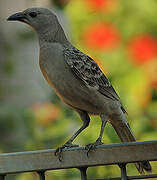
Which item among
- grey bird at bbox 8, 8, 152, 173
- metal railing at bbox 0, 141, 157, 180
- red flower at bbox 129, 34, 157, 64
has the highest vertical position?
red flower at bbox 129, 34, 157, 64

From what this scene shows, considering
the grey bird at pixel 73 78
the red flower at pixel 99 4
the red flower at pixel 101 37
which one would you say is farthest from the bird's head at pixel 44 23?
the red flower at pixel 99 4

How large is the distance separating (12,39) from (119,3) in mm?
1276

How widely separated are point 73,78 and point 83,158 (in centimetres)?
A: 93

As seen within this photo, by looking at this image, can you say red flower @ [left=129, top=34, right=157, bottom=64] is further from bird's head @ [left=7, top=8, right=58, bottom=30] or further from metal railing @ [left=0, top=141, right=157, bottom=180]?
metal railing @ [left=0, top=141, right=157, bottom=180]

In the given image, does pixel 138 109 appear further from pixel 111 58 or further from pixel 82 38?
pixel 82 38

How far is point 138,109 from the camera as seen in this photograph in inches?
146

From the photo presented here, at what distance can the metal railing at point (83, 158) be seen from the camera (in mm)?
1821

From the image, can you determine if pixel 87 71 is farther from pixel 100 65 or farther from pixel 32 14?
pixel 100 65

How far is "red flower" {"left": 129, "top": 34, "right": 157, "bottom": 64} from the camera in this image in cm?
392

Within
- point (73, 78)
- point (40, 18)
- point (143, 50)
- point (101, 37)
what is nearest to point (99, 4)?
point (101, 37)

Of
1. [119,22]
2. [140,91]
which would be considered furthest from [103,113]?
[119,22]

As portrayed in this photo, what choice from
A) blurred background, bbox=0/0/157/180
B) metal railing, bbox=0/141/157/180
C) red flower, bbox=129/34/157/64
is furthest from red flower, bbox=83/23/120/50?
metal railing, bbox=0/141/157/180

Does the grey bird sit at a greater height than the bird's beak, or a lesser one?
lesser

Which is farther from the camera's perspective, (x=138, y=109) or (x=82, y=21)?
(x=82, y=21)
